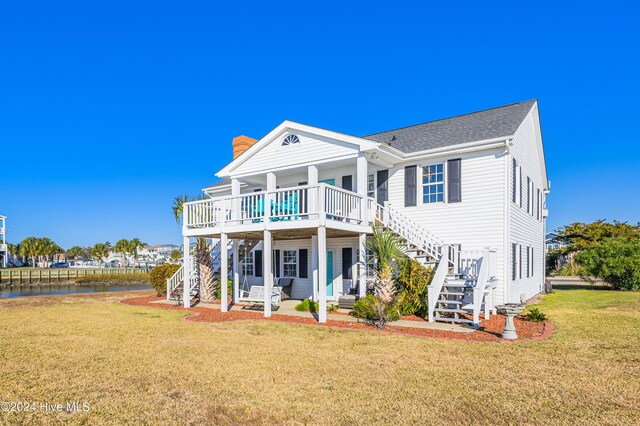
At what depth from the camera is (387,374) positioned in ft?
22.8

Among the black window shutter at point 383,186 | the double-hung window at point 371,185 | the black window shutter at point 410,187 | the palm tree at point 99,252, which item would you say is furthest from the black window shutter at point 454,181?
the palm tree at point 99,252

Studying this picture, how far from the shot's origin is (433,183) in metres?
16.1

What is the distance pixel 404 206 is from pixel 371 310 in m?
5.66

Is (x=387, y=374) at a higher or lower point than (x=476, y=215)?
lower

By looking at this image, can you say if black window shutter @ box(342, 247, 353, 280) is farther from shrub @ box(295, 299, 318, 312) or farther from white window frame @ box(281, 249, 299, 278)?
shrub @ box(295, 299, 318, 312)

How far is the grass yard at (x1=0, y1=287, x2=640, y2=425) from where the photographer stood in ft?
17.4

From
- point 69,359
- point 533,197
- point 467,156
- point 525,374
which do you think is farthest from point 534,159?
point 69,359

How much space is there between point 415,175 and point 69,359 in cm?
1257

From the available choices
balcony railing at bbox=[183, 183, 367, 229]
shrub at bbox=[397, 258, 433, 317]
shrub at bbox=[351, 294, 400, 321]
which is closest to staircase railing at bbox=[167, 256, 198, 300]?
balcony railing at bbox=[183, 183, 367, 229]

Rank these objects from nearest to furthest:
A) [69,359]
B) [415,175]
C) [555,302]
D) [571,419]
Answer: [571,419] < [69,359] < [415,175] < [555,302]

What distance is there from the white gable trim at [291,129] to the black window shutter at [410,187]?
107 inches

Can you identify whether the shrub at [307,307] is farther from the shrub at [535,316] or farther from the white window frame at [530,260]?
the white window frame at [530,260]

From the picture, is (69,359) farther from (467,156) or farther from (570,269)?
(570,269)

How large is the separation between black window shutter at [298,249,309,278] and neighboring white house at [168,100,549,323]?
47mm
